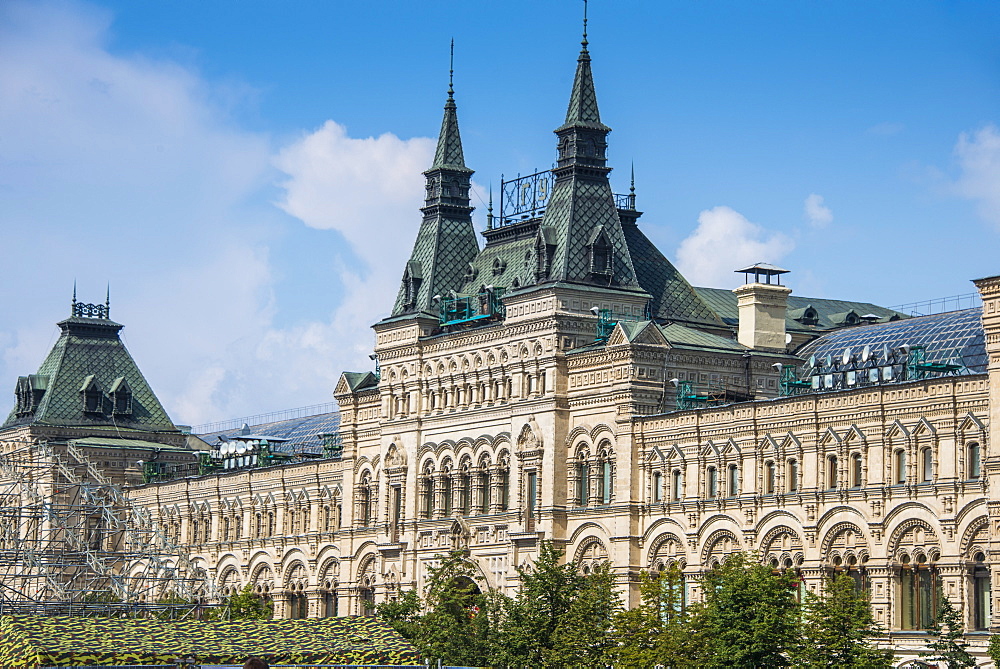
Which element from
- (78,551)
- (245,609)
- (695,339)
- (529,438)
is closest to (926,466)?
(695,339)

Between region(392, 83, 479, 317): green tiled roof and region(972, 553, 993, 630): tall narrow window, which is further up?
region(392, 83, 479, 317): green tiled roof

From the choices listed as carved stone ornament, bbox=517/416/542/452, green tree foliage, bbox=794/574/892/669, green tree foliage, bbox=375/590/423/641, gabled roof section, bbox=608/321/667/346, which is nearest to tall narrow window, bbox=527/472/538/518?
carved stone ornament, bbox=517/416/542/452

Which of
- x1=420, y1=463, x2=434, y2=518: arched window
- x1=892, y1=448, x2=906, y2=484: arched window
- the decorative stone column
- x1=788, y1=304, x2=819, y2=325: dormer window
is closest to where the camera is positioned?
the decorative stone column

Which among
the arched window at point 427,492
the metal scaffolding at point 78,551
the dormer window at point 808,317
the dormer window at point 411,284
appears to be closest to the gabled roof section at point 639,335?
the dormer window at point 808,317

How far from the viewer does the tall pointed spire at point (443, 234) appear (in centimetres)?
12056

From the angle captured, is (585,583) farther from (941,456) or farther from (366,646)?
(941,456)

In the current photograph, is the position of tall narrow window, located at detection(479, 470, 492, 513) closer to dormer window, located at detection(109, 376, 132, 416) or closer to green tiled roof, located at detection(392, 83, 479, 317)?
green tiled roof, located at detection(392, 83, 479, 317)

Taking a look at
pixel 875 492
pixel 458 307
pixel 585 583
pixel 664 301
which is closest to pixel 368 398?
pixel 458 307

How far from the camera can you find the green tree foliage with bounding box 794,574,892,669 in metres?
75.8

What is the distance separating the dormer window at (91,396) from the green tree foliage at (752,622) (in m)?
86.1

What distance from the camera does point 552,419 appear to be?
105 meters

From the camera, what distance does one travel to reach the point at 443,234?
12225cm

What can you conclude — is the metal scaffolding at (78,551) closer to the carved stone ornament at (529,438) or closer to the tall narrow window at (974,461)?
the carved stone ornament at (529,438)

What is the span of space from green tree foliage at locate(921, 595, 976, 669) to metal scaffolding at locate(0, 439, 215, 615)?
43378 millimetres
